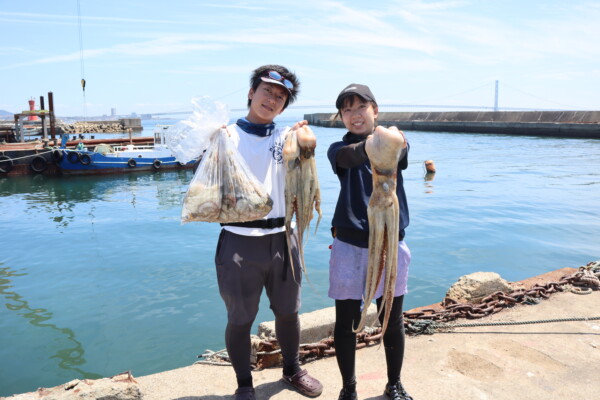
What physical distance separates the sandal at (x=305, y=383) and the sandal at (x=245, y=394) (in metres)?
0.34

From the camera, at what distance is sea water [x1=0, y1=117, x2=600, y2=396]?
644 centimetres

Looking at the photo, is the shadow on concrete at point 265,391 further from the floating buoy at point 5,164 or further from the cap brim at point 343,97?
the floating buoy at point 5,164

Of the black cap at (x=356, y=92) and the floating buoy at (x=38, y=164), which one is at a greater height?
the black cap at (x=356, y=92)

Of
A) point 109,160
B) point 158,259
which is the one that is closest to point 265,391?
point 158,259

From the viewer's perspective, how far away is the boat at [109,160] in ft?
86.6

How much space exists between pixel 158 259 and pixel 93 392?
7.81m

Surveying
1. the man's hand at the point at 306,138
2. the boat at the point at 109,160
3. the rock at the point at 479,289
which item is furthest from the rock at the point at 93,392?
the boat at the point at 109,160

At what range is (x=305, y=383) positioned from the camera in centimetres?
310

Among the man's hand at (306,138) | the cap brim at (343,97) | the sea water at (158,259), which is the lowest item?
the sea water at (158,259)

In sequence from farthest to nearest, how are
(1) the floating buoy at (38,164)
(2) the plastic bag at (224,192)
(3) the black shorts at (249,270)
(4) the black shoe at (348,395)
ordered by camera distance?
1. (1) the floating buoy at (38,164)
2. (4) the black shoe at (348,395)
3. (3) the black shorts at (249,270)
4. (2) the plastic bag at (224,192)

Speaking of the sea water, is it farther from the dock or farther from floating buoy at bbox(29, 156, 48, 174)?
floating buoy at bbox(29, 156, 48, 174)

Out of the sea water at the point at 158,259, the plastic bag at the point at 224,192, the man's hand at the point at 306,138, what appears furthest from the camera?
the sea water at the point at 158,259

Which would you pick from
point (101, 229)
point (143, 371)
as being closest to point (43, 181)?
point (101, 229)

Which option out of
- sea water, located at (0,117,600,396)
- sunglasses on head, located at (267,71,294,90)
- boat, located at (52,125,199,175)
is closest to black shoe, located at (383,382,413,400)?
sea water, located at (0,117,600,396)
